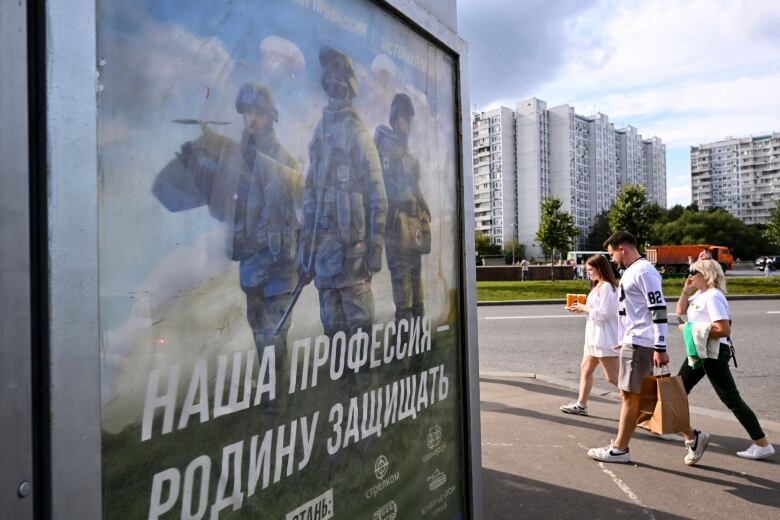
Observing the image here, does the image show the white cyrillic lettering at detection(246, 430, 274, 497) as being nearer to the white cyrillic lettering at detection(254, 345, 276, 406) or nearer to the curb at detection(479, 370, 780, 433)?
the white cyrillic lettering at detection(254, 345, 276, 406)

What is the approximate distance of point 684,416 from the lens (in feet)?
15.1

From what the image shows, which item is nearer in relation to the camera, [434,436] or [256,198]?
[256,198]

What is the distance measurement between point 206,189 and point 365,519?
126 cm

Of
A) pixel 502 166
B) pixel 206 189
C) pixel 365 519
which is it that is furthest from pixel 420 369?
pixel 502 166

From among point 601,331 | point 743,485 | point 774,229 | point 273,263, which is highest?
point 774,229

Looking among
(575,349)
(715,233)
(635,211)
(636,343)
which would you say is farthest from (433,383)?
(715,233)

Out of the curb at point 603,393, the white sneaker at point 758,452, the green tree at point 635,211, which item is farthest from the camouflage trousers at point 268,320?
the green tree at point 635,211

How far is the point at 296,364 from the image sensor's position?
1.77m

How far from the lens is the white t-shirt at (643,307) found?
186 inches

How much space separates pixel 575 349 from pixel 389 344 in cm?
916

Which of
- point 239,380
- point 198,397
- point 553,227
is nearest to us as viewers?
point 198,397

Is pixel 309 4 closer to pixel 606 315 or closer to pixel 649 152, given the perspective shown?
pixel 606 315

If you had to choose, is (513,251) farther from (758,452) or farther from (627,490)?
(627,490)

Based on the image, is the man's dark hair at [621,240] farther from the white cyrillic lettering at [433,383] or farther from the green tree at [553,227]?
the green tree at [553,227]
